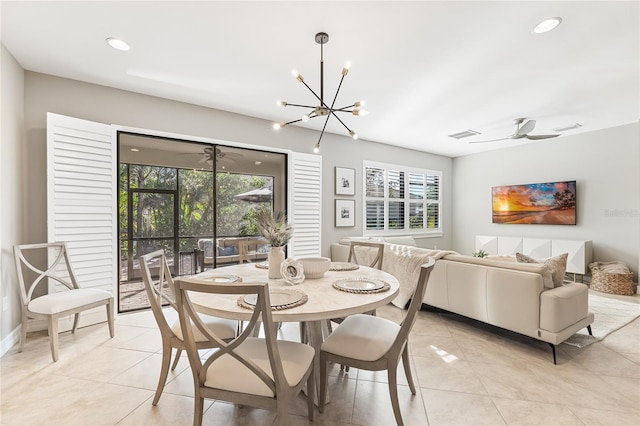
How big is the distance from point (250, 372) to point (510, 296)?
2.33m

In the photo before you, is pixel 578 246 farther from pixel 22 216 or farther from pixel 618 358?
pixel 22 216

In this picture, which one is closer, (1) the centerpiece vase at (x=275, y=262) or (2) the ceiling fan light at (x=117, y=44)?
(1) the centerpiece vase at (x=275, y=262)

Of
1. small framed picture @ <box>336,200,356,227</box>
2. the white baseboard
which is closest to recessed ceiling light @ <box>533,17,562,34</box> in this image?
small framed picture @ <box>336,200,356,227</box>

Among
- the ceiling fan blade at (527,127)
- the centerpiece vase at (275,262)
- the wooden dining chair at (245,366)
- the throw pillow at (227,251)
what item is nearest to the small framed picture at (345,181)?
the throw pillow at (227,251)

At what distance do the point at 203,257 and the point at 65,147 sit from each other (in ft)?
6.88

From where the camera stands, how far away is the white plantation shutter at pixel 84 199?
285 centimetres

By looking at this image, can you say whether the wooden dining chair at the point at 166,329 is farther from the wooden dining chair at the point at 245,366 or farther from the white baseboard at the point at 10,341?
the white baseboard at the point at 10,341

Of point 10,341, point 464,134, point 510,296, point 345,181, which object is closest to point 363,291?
point 510,296

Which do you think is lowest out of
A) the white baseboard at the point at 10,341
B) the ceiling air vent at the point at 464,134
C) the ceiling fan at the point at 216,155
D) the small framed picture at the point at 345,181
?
the white baseboard at the point at 10,341

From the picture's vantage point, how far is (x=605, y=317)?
3.33m

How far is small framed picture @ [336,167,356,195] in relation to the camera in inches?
200

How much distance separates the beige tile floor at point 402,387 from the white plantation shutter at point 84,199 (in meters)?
0.68

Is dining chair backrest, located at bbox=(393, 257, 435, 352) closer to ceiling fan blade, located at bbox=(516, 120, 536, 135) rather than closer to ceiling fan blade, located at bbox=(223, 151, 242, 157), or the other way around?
ceiling fan blade, located at bbox=(223, 151, 242, 157)

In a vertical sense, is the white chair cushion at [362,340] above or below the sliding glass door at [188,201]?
below
